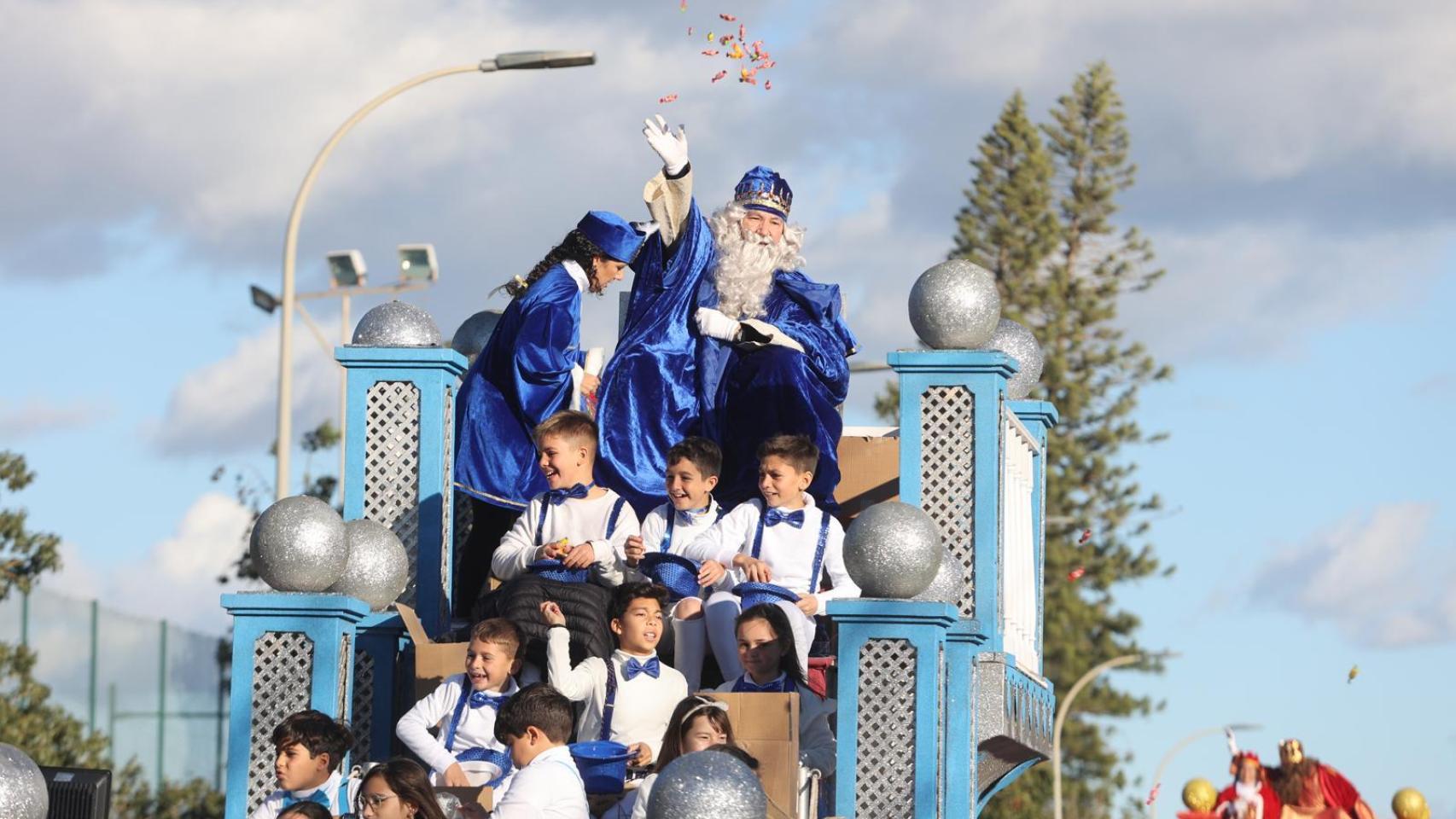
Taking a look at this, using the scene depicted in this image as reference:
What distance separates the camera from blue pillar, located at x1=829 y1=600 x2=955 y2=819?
1140 cm

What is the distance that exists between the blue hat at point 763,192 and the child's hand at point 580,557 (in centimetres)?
296

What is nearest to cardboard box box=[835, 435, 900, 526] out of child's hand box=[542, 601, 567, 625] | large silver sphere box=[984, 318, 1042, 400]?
large silver sphere box=[984, 318, 1042, 400]

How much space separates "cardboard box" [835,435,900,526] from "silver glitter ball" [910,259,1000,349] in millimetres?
1526

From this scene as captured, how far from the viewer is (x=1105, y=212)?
47.5 m

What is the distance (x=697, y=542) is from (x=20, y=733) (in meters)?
12.8

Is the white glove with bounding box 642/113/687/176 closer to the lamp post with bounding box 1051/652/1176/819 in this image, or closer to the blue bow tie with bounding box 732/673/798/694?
the blue bow tie with bounding box 732/673/798/694

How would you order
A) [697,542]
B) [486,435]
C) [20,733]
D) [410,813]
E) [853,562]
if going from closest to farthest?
[410,813]
[853,562]
[697,542]
[486,435]
[20,733]

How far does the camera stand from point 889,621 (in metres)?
11.4

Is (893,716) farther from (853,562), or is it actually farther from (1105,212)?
(1105,212)

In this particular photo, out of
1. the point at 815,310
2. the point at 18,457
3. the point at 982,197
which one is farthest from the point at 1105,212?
the point at 815,310

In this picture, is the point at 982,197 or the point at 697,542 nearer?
the point at 697,542

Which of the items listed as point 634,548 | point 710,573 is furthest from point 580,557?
point 710,573

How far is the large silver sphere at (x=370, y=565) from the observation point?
12.5 m

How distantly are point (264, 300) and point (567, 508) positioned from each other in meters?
17.0
